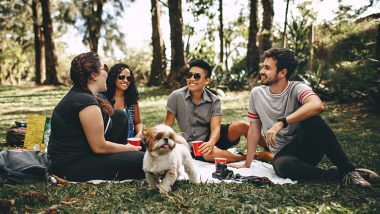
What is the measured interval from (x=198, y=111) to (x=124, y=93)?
4.25 feet

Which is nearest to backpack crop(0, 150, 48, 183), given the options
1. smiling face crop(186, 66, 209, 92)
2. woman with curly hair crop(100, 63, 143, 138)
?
woman with curly hair crop(100, 63, 143, 138)

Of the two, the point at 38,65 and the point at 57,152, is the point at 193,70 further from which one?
the point at 38,65

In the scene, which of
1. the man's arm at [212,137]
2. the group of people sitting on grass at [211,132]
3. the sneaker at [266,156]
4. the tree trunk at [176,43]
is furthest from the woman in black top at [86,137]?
the tree trunk at [176,43]

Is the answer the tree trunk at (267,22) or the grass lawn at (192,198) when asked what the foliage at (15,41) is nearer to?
the tree trunk at (267,22)

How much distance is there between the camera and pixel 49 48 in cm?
2342

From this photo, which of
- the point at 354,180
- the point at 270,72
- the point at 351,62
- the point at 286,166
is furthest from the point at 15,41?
the point at 354,180

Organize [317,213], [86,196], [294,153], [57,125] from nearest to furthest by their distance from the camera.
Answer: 1. [317,213]
2. [86,196]
3. [57,125]
4. [294,153]

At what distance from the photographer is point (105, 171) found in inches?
165

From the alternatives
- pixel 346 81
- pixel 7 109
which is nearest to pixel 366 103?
pixel 346 81

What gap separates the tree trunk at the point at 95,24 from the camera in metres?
25.4

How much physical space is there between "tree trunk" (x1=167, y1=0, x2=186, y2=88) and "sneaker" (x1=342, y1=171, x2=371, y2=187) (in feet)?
45.7

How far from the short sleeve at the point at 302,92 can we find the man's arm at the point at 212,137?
1.29 m

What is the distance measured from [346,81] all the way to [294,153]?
9161mm

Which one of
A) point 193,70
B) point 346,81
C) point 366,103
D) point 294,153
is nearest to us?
point 294,153
